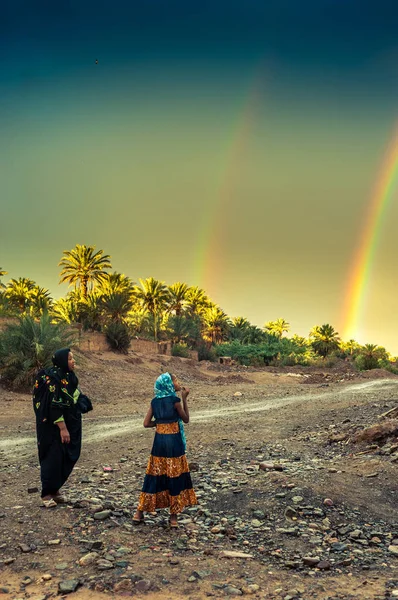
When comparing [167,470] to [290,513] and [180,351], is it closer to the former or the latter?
[290,513]

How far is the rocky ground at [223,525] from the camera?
4387 millimetres

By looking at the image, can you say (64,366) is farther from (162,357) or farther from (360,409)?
(162,357)

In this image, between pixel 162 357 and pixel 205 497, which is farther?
pixel 162 357

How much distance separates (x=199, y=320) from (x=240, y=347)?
1127 cm

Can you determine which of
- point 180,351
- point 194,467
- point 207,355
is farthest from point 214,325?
point 194,467

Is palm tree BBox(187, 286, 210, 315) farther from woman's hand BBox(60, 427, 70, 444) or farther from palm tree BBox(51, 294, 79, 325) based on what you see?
woman's hand BBox(60, 427, 70, 444)

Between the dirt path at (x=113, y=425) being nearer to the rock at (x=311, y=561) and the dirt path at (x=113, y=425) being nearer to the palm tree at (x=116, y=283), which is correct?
the rock at (x=311, y=561)

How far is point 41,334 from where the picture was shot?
69.8ft

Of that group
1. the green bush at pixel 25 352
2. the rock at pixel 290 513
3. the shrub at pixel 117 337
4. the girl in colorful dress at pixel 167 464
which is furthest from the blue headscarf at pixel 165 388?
the shrub at pixel 117 337

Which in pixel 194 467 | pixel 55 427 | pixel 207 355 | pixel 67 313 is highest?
pixel 67 313

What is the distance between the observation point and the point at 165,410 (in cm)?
567

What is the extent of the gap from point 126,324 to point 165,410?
1520 inches

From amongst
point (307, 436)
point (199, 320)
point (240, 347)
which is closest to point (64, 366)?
point (307, 436)

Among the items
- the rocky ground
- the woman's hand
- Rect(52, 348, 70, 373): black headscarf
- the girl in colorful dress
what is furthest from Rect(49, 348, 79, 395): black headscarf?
the rocky ground
